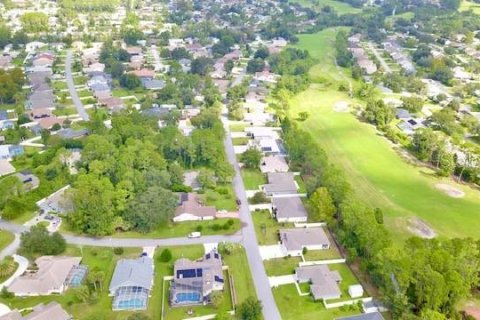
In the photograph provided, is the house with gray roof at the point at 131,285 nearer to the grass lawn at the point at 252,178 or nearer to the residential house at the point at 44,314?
the residential house at the point at 44,314

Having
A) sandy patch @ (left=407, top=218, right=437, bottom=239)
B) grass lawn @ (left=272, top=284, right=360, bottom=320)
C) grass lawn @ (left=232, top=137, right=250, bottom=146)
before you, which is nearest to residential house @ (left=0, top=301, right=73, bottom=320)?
grass lawn @ (left=272, top=284, right=360, bottom=320)

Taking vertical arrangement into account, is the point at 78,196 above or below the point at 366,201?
above

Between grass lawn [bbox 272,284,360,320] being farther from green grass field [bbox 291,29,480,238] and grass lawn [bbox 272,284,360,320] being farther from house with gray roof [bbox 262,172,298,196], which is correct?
house with gray roof [bbox 262,172,298,196]

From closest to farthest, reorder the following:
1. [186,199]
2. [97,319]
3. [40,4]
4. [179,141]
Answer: [97,319], [186,199], [179,141], [40,4]

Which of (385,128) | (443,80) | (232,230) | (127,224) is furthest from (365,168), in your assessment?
(443,80)

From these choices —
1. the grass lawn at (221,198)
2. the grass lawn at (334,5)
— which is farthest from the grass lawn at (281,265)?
the grass lawn at (334,5)

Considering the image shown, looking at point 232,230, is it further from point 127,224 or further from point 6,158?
point 6,158

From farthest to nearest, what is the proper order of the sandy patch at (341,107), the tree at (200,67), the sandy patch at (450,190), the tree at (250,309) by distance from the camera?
the tree at (200,67) → the sandy patch at (341,107) → the sandy patch at (450,190) → the tree at (250,309)

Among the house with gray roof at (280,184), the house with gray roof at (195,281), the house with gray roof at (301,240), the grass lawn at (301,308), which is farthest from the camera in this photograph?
the house with gray roof at (280,184)
